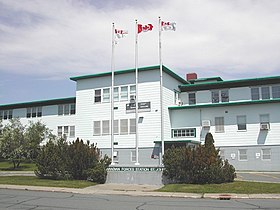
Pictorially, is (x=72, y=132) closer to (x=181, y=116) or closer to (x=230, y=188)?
(x=181, y=116)

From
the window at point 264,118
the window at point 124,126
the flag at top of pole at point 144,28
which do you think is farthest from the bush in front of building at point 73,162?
the window at point 264,118

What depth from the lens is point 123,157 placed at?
3953 cm

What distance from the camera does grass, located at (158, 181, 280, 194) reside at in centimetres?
1811

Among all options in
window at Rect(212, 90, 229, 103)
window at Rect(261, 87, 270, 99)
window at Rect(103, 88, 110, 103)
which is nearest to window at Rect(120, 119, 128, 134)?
window at Rect(103, 88, 110, 103)

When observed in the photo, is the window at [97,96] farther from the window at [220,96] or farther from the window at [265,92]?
the window at [265,92]

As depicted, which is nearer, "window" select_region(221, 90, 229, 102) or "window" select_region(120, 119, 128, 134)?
"window" select_region(120, 119, 128, 134)

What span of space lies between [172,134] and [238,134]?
729 cm

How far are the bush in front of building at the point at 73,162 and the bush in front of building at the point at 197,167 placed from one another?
478 cm

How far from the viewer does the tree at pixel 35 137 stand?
4056cm

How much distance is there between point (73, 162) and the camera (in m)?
24.5

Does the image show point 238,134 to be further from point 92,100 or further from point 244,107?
point 92,100

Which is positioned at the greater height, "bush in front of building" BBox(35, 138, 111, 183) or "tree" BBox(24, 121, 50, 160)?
"tree" BBox(24, 121, 50, 160)

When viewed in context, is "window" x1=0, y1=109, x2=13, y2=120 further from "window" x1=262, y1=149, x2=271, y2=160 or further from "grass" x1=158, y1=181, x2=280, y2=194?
"grass" x1=158, y1=181, x2=280, y2=194

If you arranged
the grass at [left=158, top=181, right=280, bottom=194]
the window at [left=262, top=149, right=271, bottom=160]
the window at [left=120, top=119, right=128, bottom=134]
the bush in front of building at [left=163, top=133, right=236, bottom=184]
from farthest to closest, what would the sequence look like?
1. the window at [left=120, top=119, right=128, bottom=134]
2. the window at [left=262, top=149, right=271, bottom=160]
3. the bush in front of building at [left=163, top=133, right=236, bottom=184]
4. the grass at [left=158, top=181, right=280, bottom=194]
